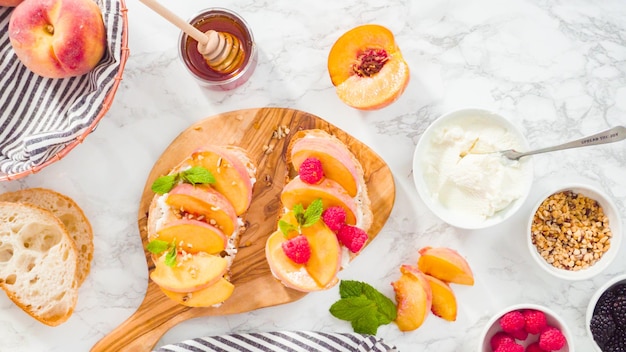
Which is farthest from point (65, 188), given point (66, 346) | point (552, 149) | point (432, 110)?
point (552, 149)

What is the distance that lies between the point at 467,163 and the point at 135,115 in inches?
46.8

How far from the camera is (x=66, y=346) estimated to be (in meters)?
2.40

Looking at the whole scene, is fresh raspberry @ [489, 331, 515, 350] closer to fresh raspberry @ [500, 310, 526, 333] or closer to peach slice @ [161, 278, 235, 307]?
fresh raspberry @ [500, 310, 526, 333]

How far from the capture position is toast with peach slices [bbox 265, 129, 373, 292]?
208 cm

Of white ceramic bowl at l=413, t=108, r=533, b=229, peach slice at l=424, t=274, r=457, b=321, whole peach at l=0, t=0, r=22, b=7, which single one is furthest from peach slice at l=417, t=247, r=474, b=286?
whole peach at l=0, t=0, r=22, b=7

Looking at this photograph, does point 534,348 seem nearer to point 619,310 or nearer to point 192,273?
point 619,310

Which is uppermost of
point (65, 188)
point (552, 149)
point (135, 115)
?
point (135, 115)

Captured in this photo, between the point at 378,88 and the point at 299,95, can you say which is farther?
the point at 299,95

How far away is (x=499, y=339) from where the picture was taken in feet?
7.54

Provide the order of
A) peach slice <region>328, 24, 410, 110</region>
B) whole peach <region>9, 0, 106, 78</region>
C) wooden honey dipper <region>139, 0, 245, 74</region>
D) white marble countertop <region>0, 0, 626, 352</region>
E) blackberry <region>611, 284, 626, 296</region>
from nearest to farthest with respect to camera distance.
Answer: whole peach <region>9, 0, 106, 78</region> < wooden honey dipper <region>139, 0, 245, 74</region> < peach slice <region>328, 24, 410, 110</region> < blackberry <region>611, 284, 626, 296</region> < white marble countertop <region>0, 0, 626, 352</region>

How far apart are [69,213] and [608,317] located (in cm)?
193

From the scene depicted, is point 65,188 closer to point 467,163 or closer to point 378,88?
point 378,88

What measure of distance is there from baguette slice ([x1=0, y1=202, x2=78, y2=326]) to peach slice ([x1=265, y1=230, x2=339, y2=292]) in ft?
2.40

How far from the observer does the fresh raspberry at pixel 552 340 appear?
2221 millimetres
